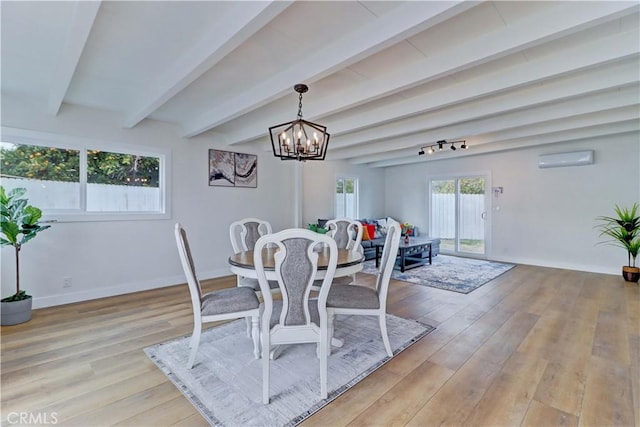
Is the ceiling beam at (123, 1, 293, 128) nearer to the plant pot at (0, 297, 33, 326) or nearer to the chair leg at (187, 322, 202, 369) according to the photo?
the chair leg at (187, 322, 202, 369)

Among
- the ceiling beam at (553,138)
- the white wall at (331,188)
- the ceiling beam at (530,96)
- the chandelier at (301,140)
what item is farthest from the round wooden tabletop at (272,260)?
the ceiling beam at (553,138)

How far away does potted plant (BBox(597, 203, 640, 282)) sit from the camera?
15.4ft

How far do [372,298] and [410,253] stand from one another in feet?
11.7

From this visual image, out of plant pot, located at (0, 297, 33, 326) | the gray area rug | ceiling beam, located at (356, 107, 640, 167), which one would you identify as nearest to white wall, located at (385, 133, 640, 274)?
ceiling beam, located at (356, 107, 640, 167)

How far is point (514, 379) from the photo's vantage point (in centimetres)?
209

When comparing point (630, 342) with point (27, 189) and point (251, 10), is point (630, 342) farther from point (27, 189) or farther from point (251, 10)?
point (27, 189)

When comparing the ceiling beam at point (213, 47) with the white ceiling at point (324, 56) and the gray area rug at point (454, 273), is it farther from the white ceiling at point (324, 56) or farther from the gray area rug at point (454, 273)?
the gray area rug at point (454, 273)

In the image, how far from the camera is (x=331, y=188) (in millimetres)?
7273

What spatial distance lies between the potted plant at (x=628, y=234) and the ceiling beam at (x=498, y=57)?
152 inches

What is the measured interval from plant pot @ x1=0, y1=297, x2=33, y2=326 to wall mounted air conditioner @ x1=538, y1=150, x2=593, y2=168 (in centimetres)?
839

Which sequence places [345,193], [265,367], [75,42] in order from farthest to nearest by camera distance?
1. [345,193]
2. [75,42]
3. [265,367]

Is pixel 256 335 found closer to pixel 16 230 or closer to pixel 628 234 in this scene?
pixel 16 230

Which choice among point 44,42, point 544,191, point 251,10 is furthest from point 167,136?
point 544,191

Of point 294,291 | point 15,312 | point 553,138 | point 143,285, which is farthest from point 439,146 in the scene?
point 15,312
